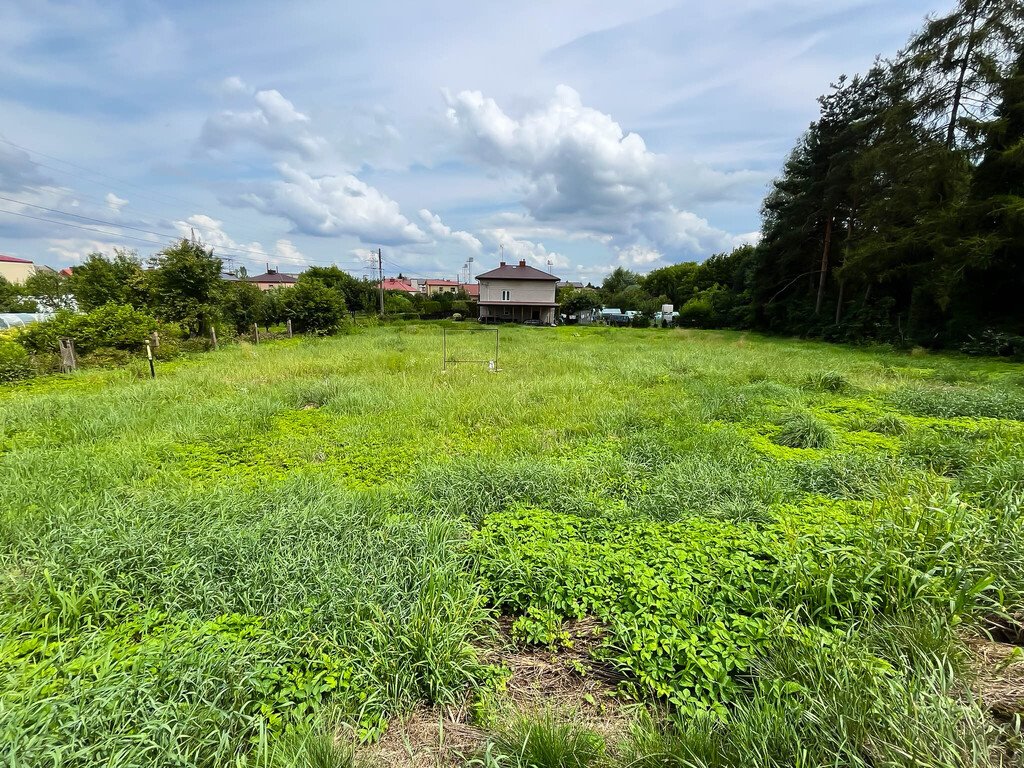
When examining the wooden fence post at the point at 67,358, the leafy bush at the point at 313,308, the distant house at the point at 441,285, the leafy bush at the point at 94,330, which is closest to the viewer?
the wooden fence post at the point at 67,358

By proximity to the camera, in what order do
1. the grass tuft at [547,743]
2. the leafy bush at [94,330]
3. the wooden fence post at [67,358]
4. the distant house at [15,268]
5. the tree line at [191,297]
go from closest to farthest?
the grass tuft at [547,743], the wooden fence post at [67,358], the leafy bush at [94,330], the tree line at [191,297], the distant house at [15,268]

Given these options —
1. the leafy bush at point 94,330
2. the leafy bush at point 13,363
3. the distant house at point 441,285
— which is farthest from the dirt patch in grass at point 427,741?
the distant house at point 441,285

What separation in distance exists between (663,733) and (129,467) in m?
5.65

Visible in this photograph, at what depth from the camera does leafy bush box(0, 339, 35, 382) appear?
9.84 m

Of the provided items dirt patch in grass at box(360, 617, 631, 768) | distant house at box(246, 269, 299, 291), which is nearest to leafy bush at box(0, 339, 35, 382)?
dirt patch in grass at box(360, 617, 631, 768)

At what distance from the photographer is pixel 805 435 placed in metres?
5.45

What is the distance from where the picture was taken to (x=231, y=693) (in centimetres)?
194

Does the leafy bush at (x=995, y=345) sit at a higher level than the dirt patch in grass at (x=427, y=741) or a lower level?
higher

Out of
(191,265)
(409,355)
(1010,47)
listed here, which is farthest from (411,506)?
(1010,47)

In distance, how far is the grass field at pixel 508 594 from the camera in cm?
173

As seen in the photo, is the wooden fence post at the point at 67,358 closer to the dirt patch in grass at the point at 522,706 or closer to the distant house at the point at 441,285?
the dirt patch in grass at the point at 522,706

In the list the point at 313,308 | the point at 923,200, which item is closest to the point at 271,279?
the point at 313,308

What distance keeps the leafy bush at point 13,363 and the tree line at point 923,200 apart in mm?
29049

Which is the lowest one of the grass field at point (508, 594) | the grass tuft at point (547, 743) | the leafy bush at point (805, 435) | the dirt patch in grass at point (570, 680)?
the dirt patch in grass at point (570, 680)
